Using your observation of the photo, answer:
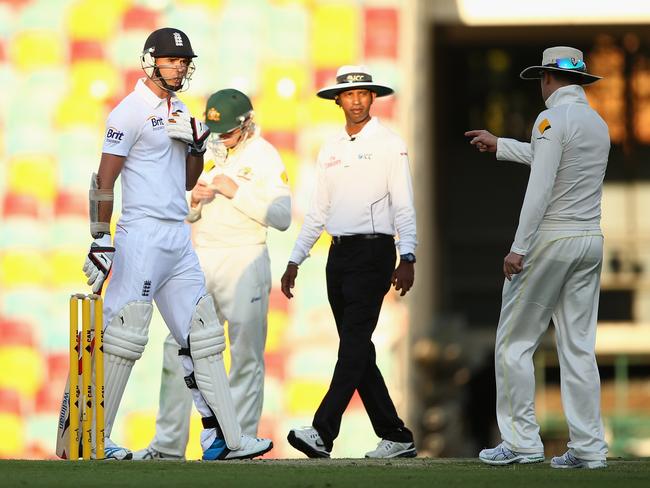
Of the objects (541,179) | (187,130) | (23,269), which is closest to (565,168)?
(541,179)

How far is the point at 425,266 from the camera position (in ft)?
54.2

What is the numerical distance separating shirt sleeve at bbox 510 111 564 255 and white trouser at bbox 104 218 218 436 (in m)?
1.43

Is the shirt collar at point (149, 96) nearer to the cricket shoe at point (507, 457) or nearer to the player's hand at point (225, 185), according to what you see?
the player's hand at point (225, 185)

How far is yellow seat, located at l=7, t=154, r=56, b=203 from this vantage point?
1222 cm

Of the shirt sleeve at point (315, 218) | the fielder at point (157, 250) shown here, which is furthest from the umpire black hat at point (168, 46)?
the shirt sleeve at point (315, 218)

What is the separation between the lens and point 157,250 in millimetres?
6801

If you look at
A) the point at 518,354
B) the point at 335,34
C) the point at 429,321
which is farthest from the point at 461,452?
the point at 518,354

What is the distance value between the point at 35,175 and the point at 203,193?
4.31 metres

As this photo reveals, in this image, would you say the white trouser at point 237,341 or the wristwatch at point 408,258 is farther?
the white trouser at point 237,341

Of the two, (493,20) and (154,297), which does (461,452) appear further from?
(154,297)

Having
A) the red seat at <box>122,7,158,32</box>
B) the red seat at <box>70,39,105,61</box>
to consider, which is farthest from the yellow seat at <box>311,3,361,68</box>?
the red seat at <box>70,39,105,61</box>

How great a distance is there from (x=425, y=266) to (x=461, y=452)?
6.57 ft

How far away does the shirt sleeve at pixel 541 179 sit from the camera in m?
6.66

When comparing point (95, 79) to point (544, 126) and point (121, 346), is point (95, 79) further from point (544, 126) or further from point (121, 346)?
point (544, 126)
